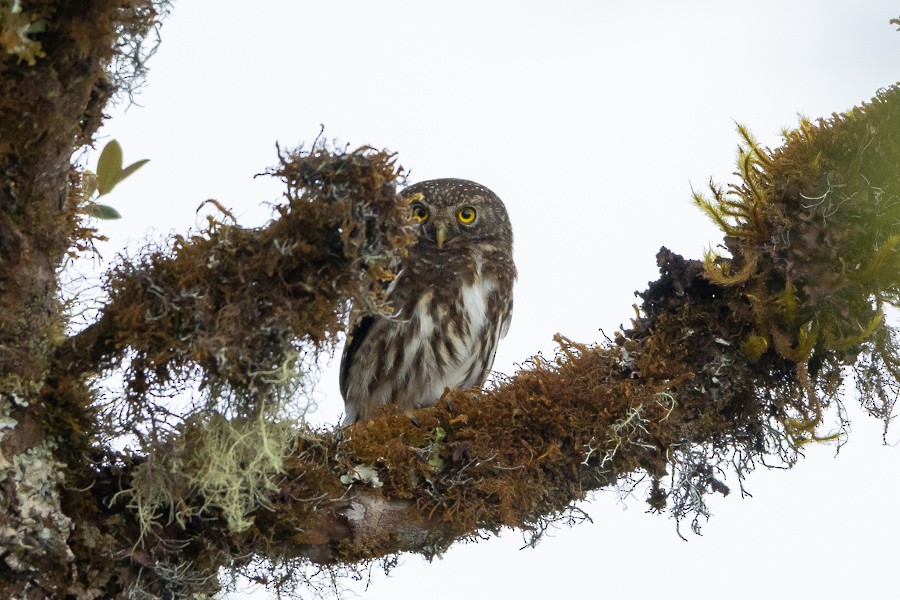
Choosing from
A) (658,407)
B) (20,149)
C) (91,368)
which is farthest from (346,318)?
(658,407)

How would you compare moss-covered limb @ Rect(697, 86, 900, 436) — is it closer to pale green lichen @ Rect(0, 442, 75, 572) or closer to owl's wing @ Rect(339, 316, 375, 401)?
owl's wing @ Rect(339, 316, 375, 401)

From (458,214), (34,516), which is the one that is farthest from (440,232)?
(34,516)

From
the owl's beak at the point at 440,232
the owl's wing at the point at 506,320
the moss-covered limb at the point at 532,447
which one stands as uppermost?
the owl's beak at the point at 440,232

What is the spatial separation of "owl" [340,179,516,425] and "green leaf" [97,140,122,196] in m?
1.88

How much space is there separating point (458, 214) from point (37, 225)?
2948 millimetres

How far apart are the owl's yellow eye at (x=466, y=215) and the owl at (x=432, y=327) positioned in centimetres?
7

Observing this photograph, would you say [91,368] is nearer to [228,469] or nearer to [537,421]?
[228,469]

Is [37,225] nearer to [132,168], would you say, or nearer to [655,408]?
[132,168]

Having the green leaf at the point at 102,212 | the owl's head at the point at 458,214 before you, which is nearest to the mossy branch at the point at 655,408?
the green leaf at the point at 102,212

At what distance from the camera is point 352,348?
4.71 m

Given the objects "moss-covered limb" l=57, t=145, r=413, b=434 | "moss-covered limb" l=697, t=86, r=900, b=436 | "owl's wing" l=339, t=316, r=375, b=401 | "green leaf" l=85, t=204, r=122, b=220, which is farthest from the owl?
"moss-covered limb" l=57, t=145, r=413, b=434

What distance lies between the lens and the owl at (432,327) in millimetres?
4555

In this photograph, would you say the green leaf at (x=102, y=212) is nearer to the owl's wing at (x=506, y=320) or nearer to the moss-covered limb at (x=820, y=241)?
the moss-covered limb at (x=820, y=241)

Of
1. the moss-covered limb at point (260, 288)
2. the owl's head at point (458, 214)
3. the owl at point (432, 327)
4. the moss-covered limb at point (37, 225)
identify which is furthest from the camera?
the owl's head at point (458, 214)
